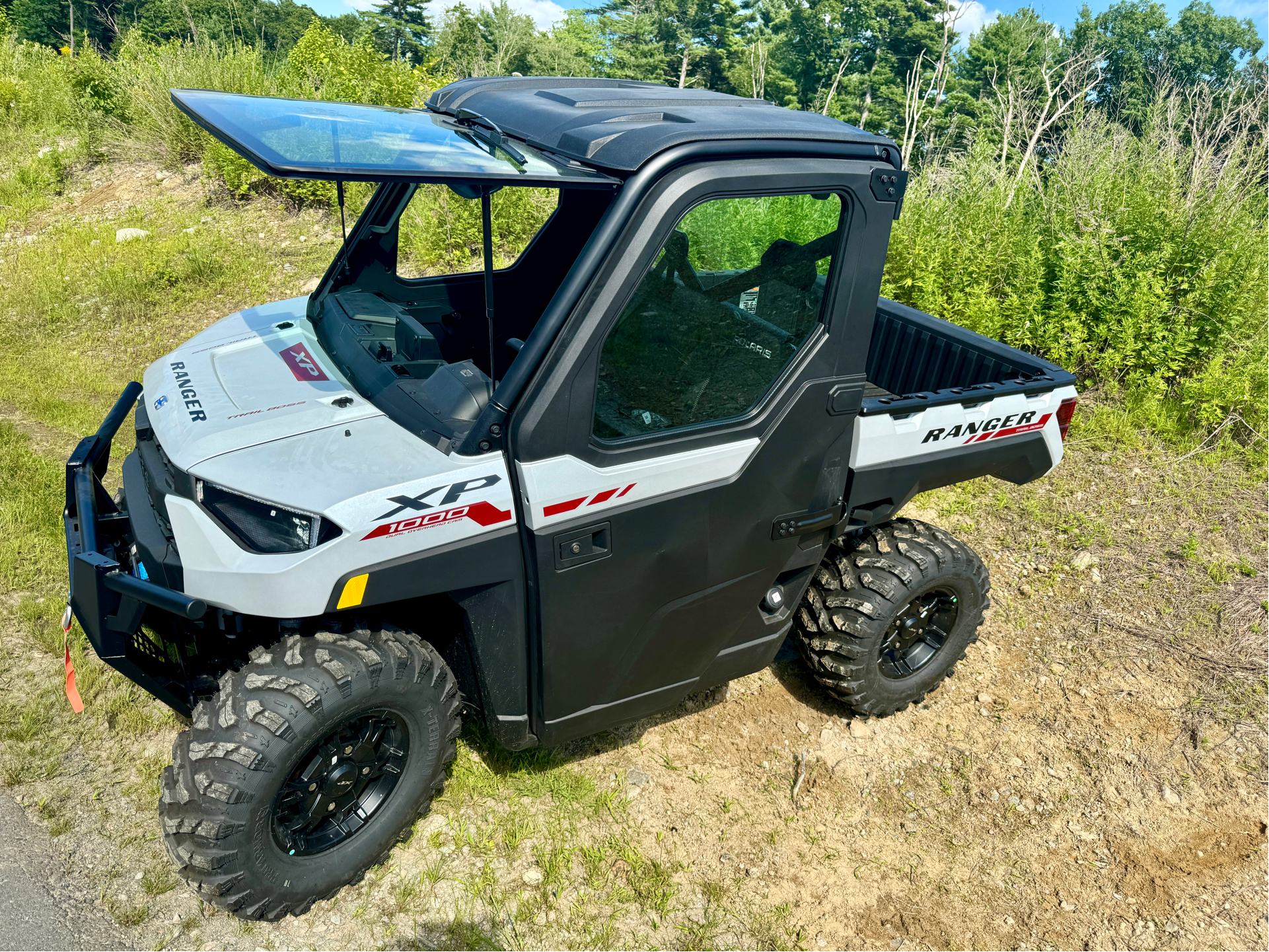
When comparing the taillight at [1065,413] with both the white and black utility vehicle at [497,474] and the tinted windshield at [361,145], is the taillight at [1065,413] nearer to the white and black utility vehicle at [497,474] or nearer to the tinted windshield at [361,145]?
the white and black utility vehicle at [497,474]

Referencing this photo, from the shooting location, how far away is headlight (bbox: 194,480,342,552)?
2.42 metres

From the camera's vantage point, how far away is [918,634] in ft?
12.7

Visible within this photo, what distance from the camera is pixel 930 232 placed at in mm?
6637

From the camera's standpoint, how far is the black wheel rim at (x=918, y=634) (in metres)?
3.80

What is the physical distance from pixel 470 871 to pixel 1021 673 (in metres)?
2.68

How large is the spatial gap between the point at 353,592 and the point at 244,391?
91 centimetres

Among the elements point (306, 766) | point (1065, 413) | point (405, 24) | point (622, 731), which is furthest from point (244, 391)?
point (405, 24)

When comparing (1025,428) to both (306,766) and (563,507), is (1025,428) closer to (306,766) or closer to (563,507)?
(563,507)

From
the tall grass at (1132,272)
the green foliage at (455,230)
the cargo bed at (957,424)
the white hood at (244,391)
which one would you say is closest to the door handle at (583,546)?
the white hood at (244,391)

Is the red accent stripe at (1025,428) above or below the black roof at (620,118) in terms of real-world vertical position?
below

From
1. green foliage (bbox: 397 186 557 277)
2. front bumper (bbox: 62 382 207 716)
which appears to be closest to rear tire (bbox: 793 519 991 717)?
front bumper (bbox: 62 382 207 716)

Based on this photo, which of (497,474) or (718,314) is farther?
(718,314)

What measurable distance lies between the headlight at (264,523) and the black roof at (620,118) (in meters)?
1.26

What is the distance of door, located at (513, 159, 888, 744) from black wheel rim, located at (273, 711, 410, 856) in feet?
1.59
